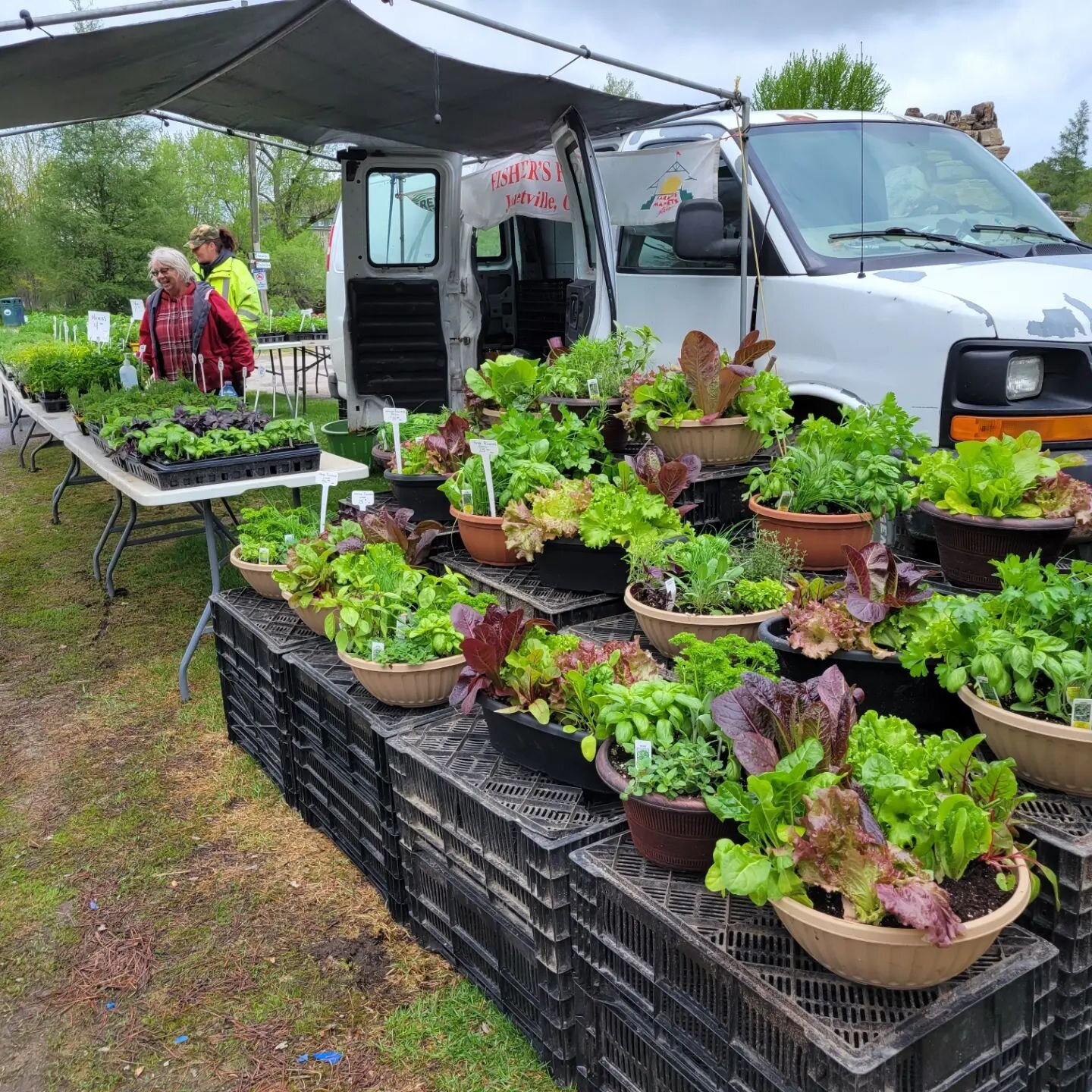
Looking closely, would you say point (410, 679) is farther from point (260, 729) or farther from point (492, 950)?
point (260, 729)

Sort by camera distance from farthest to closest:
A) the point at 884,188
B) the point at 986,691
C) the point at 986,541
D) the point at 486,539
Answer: the point at 884,188 → the point at 486,539 → the point at 986,541 → the point at 986,691

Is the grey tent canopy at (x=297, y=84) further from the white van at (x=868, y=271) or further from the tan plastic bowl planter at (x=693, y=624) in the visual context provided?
the tan plastic bowl planter at (x=693, y=624)

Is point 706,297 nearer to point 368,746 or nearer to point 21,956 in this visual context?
point 368,746

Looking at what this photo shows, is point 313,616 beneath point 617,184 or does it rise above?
beneath

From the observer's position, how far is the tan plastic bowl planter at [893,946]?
4.95 ft

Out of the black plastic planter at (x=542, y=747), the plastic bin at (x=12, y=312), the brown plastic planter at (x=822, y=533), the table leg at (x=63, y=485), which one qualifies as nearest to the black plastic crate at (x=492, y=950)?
the black plastic planter at (x=542, y=747)

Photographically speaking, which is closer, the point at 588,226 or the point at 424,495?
the point at 424,495

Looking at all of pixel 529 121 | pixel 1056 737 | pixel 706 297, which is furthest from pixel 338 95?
pixel 1056 737

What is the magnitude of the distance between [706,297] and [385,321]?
12.0 ft

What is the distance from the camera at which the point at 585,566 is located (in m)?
3.11

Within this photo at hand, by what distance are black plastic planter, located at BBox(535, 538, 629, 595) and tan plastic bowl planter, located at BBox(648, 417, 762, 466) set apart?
65cm

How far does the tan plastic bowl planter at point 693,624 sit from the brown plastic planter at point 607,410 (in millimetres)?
1210

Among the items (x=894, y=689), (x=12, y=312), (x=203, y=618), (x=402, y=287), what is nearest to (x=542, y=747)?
(x=894, y=689)

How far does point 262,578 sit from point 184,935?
1387 mm
